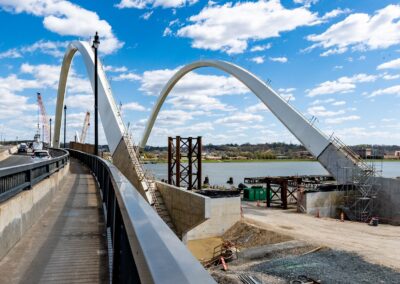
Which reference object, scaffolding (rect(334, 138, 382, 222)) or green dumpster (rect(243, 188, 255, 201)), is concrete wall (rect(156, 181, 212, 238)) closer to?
scaffolding (rect(334, 138, 382, 222))

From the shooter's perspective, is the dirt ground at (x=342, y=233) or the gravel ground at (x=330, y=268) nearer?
the gravel ground at (x=330, y=268)

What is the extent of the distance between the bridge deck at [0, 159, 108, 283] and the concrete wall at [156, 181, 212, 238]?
15425mm

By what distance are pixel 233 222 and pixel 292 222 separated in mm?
6395

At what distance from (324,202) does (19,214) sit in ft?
107

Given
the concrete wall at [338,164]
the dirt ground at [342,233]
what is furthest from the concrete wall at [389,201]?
the concrete wall at [338,164]

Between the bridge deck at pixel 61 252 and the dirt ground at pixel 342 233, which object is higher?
the bridge deck at pixel 61 252

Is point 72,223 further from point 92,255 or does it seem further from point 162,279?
point 162,279

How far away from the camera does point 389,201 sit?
106 feet

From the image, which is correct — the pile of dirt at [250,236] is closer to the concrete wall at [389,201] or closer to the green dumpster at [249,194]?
the concrete wall at [389,201]

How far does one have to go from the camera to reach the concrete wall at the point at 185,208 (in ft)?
81.3

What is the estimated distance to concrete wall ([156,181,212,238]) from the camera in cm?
2477

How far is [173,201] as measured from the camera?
1139 inches

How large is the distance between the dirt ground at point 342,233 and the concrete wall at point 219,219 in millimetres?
1896

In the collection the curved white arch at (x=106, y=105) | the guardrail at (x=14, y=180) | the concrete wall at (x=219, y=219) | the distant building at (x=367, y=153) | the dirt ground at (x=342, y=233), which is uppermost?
the curved white arch at (x=106, y=105)
